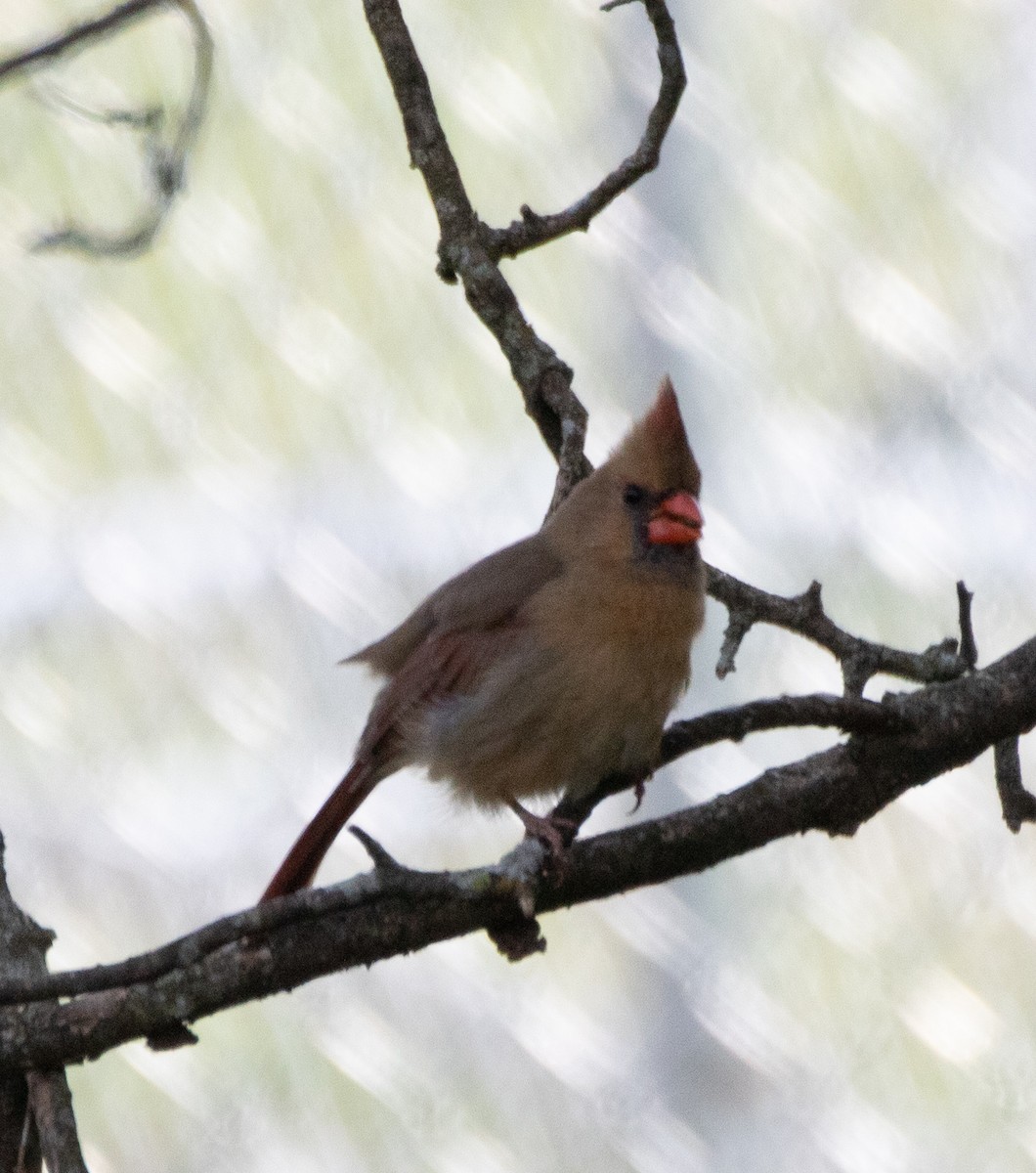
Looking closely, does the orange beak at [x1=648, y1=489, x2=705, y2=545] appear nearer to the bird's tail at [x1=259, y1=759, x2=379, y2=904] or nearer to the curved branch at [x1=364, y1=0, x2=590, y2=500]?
the curved branch at [x1=364, y1=0, x2=590, y2=500]

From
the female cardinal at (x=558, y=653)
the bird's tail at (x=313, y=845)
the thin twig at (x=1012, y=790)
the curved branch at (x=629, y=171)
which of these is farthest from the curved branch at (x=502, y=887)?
the curved branch at (x=629, y=171)

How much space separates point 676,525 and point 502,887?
780 millimetres

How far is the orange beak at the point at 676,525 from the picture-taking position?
7.48ft

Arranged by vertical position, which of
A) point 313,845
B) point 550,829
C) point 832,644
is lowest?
point 550,829

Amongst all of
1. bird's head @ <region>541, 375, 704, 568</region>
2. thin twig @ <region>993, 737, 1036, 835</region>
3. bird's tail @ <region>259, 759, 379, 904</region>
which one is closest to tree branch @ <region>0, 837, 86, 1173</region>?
bird's tail @ <region>259, 759, 379, 904</region>

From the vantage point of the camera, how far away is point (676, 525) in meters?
2.28

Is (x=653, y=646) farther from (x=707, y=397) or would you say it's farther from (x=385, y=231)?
(x=385, y=231)

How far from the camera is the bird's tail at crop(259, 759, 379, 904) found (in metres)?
2.22

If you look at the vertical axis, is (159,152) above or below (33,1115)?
above

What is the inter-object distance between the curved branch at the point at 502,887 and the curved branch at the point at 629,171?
2.74 feet

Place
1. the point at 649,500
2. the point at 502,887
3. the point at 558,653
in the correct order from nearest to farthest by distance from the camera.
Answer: the point at 502,887 → the point at 558,653 → the point at 649,500

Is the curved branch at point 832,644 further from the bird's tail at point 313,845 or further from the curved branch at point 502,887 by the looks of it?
the bird's tail at point 313,845


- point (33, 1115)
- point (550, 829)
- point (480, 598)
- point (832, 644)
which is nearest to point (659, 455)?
point (480, 598)

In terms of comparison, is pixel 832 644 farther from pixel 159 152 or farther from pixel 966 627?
pixel 159 152
